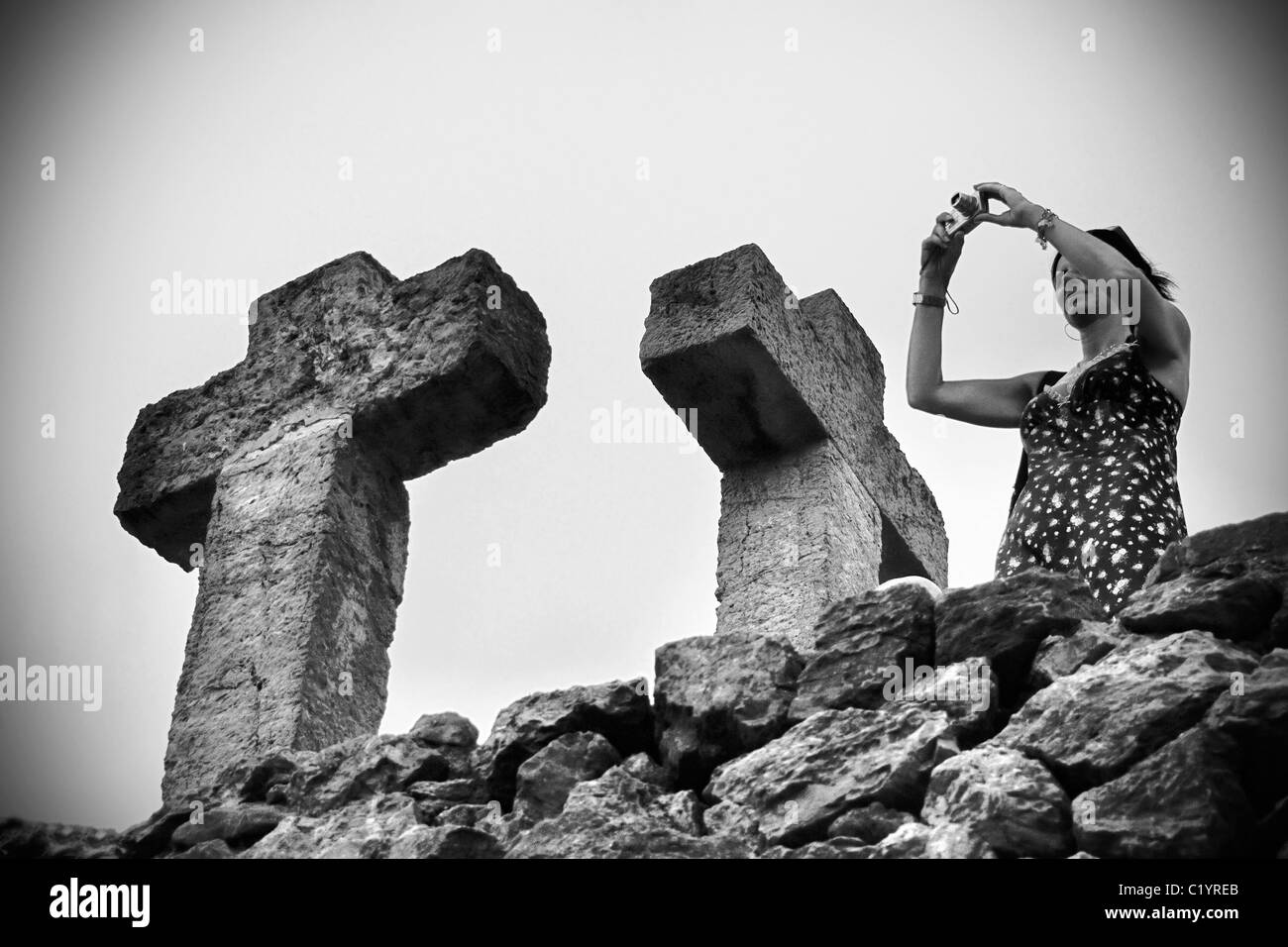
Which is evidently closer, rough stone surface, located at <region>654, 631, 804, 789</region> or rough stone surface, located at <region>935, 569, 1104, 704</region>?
rough stone surface, located at <region>935, 569, 1104, 704</region>

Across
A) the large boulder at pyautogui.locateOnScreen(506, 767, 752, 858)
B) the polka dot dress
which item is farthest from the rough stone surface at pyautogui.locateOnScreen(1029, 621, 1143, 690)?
the large boulder at pyautogui.locateOnScreen(506, 767, 752, 858)

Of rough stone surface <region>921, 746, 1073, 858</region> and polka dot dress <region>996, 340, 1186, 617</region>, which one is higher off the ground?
polka dot dress <region>996, 340, 1186, 617</region>

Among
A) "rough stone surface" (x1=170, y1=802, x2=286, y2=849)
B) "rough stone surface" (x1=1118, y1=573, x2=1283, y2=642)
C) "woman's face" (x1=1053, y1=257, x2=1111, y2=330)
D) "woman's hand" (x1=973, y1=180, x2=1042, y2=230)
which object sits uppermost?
"woman's hand" (x1=973, y1=180, x2=1042, y2=230)

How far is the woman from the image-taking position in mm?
4883

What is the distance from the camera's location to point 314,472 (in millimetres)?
6824

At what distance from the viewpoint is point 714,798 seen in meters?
4.35

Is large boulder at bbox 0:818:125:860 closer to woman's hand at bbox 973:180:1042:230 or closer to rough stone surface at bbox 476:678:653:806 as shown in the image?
rough stone surface at bbox 476:678:653:806

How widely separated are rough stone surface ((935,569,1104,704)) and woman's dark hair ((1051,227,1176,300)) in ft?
4.59

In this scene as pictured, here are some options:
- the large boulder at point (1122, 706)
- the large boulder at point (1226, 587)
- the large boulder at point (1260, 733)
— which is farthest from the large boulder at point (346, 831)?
the large boulder at point (1260, 733)

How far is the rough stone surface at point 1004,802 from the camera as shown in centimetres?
367

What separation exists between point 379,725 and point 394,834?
6.45 feet

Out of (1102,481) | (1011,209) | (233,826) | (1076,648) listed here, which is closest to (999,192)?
(1011,209)
